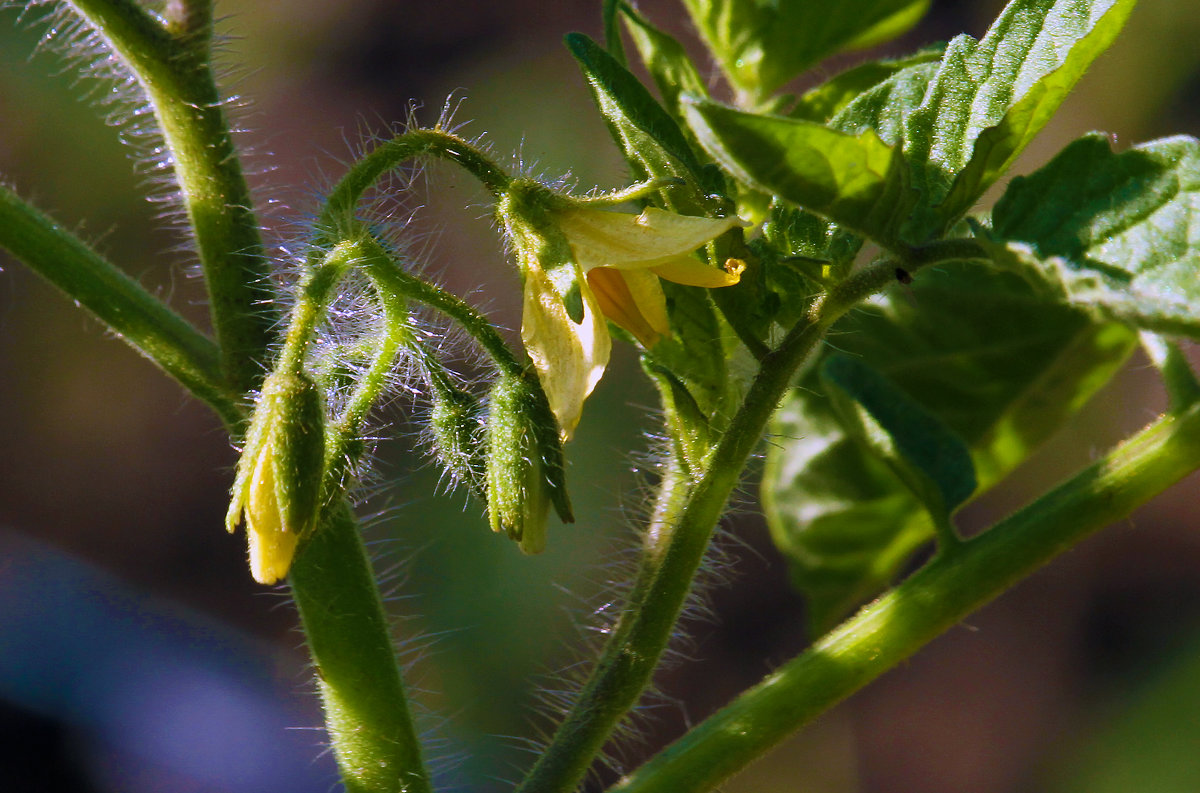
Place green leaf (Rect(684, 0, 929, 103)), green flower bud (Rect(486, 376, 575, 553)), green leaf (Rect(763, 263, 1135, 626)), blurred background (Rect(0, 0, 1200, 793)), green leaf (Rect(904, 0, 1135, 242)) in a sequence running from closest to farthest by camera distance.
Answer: green leaf (Rect(904, 0, 1135, 242)) < green flower bud (Rect(486, 376, 575, 553)) < green leaf (Rect(684, 0, 929, 103)) < green leaf (Rect(763, 263, 1135, 626)) < blurred background (Rect(0, 0, 1200, 793))

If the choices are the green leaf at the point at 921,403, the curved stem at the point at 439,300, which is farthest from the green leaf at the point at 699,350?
the green leaf at the point at 921,403

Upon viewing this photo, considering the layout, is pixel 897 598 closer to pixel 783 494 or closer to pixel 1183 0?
pixel 783 494

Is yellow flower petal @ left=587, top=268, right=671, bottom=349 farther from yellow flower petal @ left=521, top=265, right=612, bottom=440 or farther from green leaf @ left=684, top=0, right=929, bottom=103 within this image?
green leaf @ left=684, top=0, right=929, bottom=103

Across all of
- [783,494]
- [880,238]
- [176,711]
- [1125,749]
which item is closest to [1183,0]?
[1125,749]

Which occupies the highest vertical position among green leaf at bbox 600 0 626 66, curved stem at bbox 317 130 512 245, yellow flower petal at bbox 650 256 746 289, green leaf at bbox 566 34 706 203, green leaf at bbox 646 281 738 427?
green leaf at bbox 600 0 626 66

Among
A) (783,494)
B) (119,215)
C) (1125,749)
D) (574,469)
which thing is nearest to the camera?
(783,494)

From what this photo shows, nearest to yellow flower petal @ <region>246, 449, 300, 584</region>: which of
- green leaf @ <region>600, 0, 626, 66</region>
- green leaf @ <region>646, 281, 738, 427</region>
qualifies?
green leaf @ <region>646, 281, 738, 427</region>
